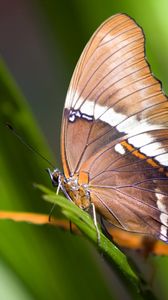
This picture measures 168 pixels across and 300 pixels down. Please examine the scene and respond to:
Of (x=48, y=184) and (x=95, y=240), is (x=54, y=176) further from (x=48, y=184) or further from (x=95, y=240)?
(x=95, y=240)

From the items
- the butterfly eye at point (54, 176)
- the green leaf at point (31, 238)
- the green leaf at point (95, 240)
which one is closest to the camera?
the green leaf at point (95, 240)

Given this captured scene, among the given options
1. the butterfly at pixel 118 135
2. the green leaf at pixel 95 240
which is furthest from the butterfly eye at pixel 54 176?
the green leaf at pixel 95 240

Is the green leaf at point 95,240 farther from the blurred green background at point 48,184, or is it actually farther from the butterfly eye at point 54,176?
the butterfly eye at point 54,176

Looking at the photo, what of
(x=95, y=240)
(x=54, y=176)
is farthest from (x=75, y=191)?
(x=95, y=240)

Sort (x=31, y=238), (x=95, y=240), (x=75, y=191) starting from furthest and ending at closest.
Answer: (x=75, y=191)
(x=31, y=238)
(x=95, y=240)

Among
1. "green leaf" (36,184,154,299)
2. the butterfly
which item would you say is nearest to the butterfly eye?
the butterfly

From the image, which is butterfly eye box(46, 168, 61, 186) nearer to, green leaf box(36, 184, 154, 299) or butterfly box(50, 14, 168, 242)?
butterfly box(50, 14, 168, 242)

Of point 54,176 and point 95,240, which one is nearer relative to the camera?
point 95,240
